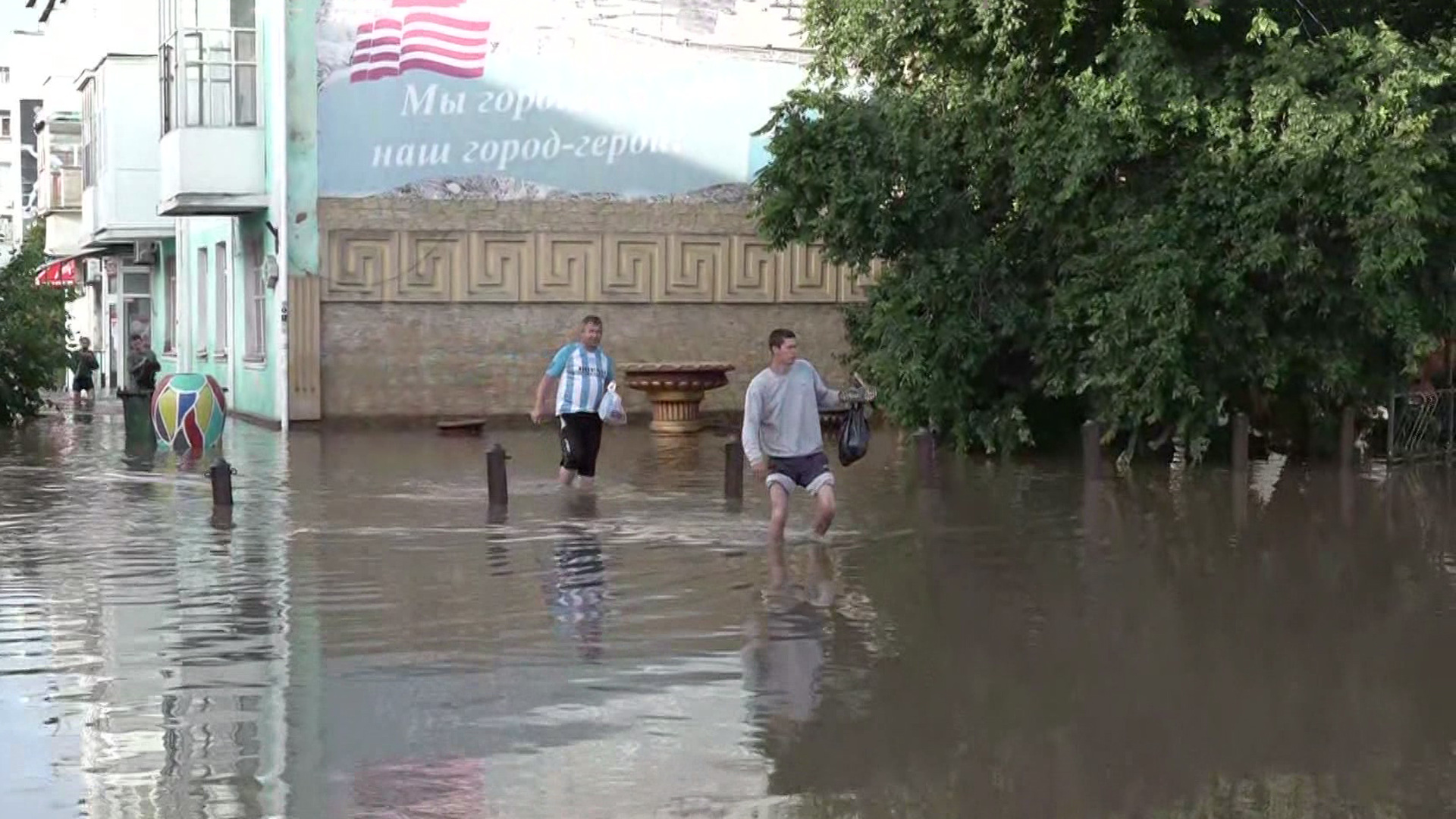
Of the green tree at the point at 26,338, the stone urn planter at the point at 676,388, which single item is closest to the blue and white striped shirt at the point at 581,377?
the stone urn planter at the point at 676,388

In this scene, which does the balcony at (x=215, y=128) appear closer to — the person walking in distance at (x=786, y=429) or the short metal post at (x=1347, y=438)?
the short metal post at (x=1347, y=438)

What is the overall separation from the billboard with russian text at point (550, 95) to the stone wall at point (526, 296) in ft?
1.41

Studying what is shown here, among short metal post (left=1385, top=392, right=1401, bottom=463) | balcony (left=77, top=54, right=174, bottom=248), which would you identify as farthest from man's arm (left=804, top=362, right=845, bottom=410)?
balcony (left=77, top=54, right=174, bottom=248)

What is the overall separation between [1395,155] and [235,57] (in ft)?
61.9

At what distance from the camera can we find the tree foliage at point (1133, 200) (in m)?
17.8

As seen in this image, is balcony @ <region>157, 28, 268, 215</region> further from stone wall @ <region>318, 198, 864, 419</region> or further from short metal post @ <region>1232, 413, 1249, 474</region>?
short metal post @ <region>1232, 413, 1249, 474</region>

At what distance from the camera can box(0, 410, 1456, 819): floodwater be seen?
6910 mm

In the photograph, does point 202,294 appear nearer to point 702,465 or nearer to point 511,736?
point 702,465

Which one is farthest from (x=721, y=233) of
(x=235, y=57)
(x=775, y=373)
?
(x=775, y=373)

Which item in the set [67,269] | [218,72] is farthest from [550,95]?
[67,269]

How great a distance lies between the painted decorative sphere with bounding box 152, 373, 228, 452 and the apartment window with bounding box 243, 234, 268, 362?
7.31 meters

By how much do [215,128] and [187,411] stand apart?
8014mm

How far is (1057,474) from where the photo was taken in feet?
65.7

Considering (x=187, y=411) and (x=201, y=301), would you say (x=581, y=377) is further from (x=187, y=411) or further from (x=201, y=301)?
(x=201, y=301)
